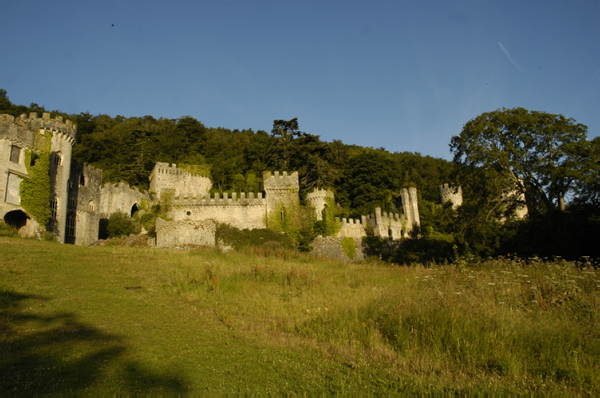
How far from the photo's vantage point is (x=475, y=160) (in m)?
20.1

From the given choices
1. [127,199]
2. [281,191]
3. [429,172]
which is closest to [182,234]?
[281,191]

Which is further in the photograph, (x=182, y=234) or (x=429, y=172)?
(x=429, y=172)

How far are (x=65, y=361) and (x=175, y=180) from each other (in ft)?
115

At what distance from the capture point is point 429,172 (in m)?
56.0

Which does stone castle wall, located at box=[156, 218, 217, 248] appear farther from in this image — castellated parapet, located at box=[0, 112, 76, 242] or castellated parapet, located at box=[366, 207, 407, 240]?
castellated parapet, located at box=[366, 207, 407, 240]

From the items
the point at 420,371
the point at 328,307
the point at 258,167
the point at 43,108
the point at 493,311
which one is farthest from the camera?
the point at 43,108

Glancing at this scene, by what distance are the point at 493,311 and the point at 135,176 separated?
39738 mm

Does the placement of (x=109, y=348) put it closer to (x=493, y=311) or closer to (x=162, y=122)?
(x=493, y=311)

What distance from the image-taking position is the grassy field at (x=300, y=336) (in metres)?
5.10

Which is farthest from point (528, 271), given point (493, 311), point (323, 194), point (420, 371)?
point (323, 194)

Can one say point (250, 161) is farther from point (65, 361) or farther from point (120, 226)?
point (65, 361)

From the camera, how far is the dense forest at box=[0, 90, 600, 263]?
1788 centimetres

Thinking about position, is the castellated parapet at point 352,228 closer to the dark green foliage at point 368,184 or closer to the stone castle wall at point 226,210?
the dark green foliage at point 368,184

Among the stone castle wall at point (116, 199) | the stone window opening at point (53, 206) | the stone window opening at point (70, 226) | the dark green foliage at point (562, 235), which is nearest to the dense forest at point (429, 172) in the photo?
the dark green foliage at point (562, 235)
